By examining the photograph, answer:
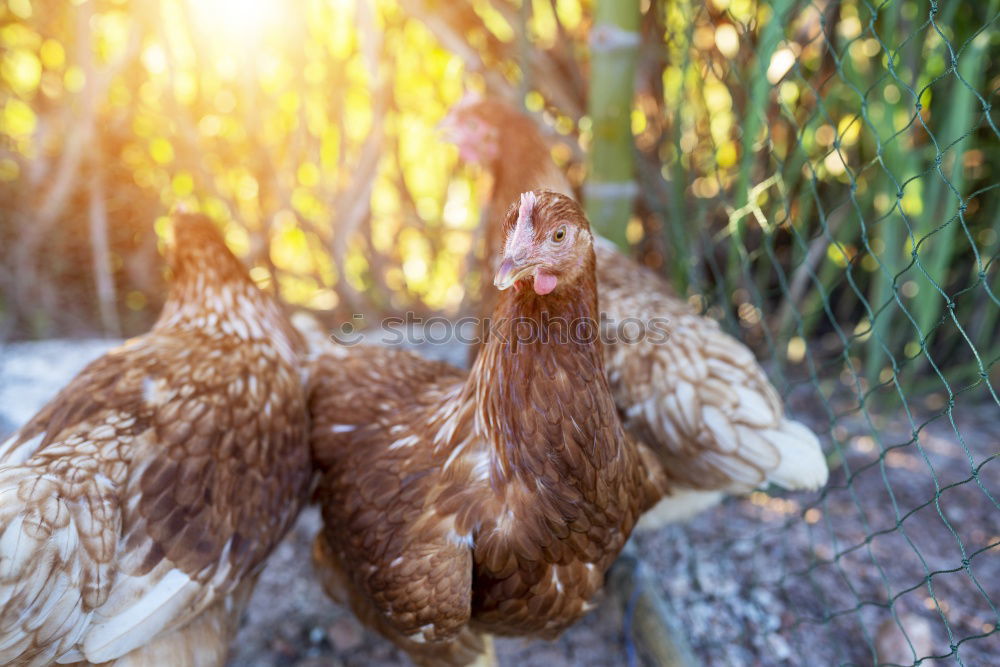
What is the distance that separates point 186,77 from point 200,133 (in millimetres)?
225

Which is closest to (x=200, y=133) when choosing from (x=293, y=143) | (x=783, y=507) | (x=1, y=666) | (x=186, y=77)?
(x=186, y=77)

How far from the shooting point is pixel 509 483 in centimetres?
120

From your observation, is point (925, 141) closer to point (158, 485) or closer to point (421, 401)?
point (421, 401)

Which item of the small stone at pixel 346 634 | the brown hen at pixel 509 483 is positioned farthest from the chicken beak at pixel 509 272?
the small stone at pixel 346 634

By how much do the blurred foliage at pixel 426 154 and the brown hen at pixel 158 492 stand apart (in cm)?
127

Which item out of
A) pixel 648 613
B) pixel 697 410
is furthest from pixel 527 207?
pixel 648 613

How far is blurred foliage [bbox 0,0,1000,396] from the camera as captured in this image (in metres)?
2.13

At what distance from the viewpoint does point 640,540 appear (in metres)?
2.01

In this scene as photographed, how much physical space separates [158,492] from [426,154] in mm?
2174

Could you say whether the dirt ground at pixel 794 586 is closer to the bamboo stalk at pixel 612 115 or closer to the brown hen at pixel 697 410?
the brown hen at pixel 697 410

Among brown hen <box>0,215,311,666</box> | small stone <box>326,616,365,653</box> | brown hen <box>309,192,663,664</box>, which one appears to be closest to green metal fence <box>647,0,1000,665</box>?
brown hen <box>309,192,663,664</box>

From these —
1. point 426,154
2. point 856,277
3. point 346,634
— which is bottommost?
point 346,634

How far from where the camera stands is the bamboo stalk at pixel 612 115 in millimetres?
2037

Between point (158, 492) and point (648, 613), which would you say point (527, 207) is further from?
point (648, 613)
